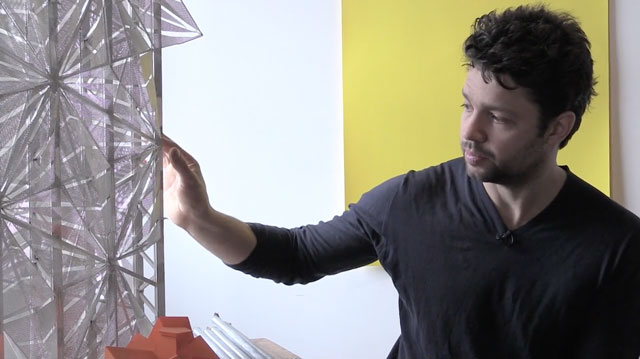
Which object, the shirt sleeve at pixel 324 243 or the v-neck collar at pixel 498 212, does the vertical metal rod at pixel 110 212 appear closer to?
the shirt sleeve at pixel 324 243

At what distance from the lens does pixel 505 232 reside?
1125mm

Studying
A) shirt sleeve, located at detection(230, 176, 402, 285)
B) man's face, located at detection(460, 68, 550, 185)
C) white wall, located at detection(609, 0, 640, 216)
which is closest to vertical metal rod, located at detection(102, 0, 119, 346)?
shirt sleeve, located at detection(230, 176, 402, 285)

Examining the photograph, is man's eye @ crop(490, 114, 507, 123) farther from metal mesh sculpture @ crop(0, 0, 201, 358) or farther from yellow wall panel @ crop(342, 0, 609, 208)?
yellow wall panel @ crop(342, 0, 609, 208)

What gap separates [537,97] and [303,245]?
0.48 m

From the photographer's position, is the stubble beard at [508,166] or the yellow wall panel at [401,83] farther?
the yellow wall panel at [401,83]

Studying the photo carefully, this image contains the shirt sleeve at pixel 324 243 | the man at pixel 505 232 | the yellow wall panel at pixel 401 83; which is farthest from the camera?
the yellow wall panel at pixel 401 83

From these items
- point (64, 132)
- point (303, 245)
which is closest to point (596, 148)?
point (303, 245)

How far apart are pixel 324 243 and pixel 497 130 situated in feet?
1.24

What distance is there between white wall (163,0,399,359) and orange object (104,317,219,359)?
4.32 feet

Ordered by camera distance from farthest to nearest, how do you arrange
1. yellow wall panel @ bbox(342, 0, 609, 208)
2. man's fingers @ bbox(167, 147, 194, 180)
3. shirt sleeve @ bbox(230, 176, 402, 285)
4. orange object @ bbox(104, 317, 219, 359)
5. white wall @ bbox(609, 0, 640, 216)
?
yellow wall panel @ bbox(342, 0, 609, 208) → white wall @ bbox(609, 0, 640, 216) → shirt sleeve @ bbox(230, 176, 402, 285) → man's fingers @ bbox(167, 147, 194, 180) → orange object @ bbox(104, 317, 219, 359)

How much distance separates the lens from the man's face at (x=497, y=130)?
1030mm

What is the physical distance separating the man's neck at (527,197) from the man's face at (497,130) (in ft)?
0.23

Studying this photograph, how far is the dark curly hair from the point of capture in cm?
102

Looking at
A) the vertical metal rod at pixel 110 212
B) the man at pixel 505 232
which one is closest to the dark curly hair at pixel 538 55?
the man at pixel 505 232
